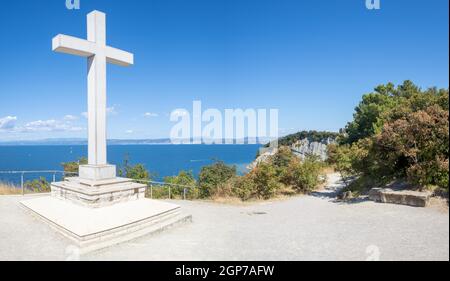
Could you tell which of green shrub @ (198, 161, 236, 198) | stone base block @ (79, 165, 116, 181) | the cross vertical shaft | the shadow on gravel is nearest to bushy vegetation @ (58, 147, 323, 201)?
green shrub @ (198, 161, 236, 198)

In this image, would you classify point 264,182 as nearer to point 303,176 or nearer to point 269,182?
point 269,182

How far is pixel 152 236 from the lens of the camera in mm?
6145

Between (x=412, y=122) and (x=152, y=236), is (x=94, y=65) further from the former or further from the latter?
(x=412, y=122)

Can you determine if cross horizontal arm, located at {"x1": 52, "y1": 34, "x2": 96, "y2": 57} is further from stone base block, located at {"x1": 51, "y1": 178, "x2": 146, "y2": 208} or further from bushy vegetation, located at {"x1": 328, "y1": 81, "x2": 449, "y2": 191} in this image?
bushy vegetation, located at {"x1": 328, "y1": 81, "x2": 449, "y2": 191}

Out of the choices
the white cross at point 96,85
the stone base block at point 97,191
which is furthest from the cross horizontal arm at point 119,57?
the stone base block at point 97,191

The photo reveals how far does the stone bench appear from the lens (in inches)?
279

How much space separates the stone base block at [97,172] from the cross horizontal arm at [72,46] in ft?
10.3

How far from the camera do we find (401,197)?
756 centimetres

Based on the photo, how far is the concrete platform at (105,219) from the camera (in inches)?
219

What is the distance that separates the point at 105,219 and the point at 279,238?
12.1 feet

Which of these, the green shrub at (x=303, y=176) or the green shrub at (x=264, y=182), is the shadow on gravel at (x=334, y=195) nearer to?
the green shrub at (x=303, y=176)
